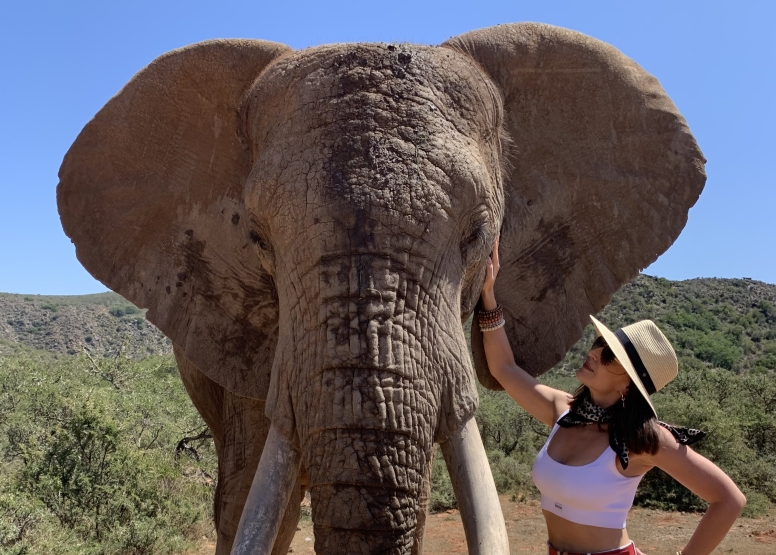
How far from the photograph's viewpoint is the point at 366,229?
102 inches

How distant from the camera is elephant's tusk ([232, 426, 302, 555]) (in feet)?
8.25

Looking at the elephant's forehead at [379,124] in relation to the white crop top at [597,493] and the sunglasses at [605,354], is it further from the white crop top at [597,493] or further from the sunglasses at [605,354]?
the white crop top at [597,493]

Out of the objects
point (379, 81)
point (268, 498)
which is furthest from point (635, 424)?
point (379, 81)

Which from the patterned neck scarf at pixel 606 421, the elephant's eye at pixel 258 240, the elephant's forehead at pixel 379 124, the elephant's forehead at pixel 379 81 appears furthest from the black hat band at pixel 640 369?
the elephant's eye at pixel 258 240

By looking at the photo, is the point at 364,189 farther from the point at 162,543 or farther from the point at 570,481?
the point at 162,543

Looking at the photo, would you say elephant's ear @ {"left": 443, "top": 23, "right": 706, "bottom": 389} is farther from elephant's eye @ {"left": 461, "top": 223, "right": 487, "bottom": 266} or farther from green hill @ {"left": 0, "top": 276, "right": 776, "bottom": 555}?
green hill @ {"left": 0, "top": 276, "right": 776, "bottom": 555}

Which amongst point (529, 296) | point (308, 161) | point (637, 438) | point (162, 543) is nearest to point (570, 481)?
point (637, 438)

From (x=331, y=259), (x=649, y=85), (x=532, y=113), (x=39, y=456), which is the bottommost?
(x=39, y=456)

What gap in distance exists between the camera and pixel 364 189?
8.67 ft

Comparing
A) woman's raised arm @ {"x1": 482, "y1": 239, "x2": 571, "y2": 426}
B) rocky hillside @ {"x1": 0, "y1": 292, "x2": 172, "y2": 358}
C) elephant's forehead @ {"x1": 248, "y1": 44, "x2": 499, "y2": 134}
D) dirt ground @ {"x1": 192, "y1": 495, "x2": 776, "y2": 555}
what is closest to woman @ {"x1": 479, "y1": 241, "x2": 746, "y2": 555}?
woman's raised arm @ {"x1": 482, "y1": 239, "x2": 571, "y2": 426}

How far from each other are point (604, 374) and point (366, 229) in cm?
109

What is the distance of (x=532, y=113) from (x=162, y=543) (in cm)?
649

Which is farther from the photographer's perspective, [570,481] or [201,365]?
[201,365]

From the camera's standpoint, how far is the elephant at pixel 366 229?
8.29ft
